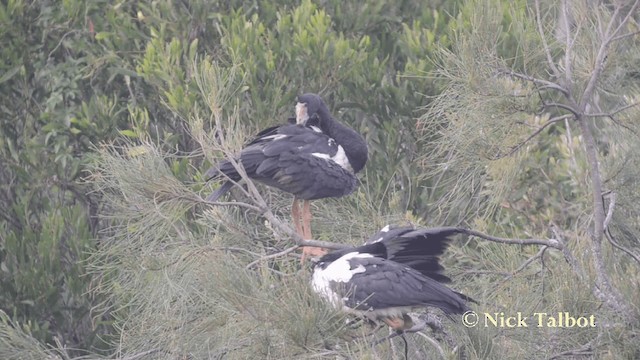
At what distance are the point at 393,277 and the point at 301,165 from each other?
4.65 feet

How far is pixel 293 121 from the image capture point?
6.37 m

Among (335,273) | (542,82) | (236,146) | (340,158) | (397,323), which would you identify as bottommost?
(340,158)

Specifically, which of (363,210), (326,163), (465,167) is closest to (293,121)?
(326,163)

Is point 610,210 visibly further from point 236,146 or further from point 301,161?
point 301,161

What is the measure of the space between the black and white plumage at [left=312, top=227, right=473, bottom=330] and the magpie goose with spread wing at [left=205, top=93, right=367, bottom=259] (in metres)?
0.85

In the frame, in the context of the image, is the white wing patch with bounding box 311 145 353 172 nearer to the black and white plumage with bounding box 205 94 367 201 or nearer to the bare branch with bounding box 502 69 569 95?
the black and white plumage with bounding box 205 94 367 201

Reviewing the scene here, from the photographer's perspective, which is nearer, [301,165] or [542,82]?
[542,82]

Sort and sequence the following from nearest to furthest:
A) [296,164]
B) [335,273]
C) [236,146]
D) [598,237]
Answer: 1. [598,237]
2. [335,273]
3. [236,146]
4. [296,164]

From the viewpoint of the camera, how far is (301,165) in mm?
5828

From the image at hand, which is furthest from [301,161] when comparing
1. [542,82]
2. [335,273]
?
[542,82]

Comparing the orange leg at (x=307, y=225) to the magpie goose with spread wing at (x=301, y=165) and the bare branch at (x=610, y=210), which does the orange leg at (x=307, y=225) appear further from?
the bare branch at (x=610, y=210)

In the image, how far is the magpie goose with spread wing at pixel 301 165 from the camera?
5.71 m

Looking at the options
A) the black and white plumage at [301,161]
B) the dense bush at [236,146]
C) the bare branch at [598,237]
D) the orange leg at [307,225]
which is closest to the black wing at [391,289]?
the dense bush at [236,146]

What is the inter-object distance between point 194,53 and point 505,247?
2.93 meters
